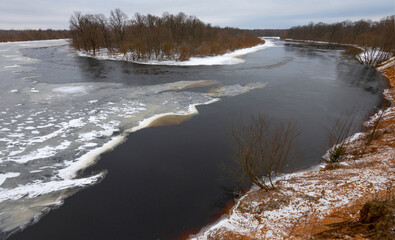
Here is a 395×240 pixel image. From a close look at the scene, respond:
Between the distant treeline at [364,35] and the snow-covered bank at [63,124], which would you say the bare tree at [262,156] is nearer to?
the snow-covered bank at [63,124]

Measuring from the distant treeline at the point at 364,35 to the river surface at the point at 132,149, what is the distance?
1629cm

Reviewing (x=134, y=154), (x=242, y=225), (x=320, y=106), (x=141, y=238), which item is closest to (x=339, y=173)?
(x=242, y=225)

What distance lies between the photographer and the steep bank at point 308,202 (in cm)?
503

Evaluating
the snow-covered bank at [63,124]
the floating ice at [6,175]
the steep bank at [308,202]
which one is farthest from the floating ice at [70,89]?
the steep bank at [308,202]

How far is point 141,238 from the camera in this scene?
19.3 feet

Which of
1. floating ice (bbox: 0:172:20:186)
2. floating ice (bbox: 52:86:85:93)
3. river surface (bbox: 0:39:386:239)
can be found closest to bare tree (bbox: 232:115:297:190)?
river surface (bbox: 0:39:386:239)

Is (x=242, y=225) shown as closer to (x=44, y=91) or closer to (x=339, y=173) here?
(x=339, y=173)

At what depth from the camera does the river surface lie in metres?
6.39

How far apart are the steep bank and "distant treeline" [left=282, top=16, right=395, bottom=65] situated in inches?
1322

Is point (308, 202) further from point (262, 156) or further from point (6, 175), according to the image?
point (6, 175)

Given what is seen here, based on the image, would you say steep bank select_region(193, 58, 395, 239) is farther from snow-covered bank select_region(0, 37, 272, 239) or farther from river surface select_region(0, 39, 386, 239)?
snow-covered bank select_region(0, 37, 272, 239)

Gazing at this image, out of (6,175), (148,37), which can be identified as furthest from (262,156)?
(148,37)

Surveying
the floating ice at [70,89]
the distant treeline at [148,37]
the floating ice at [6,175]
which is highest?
the distant treeline at [148,37]

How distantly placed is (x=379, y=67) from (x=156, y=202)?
1515 inches
